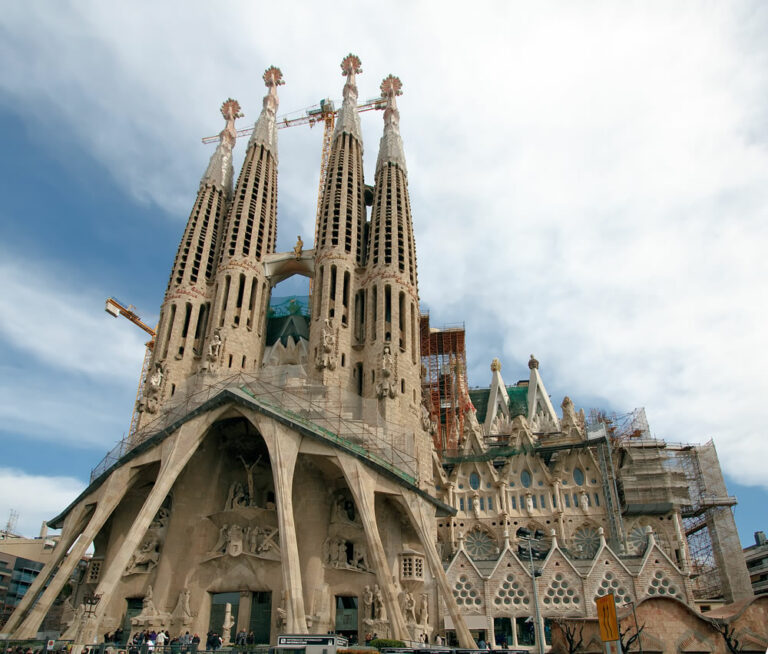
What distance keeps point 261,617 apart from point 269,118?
3763cm

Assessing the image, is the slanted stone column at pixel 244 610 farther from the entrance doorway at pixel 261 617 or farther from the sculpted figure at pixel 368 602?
the sculpted figure at pixel 368 602

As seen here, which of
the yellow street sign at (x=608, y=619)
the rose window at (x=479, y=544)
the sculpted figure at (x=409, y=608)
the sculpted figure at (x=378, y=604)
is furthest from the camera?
the rose window at (x=479, y=544)

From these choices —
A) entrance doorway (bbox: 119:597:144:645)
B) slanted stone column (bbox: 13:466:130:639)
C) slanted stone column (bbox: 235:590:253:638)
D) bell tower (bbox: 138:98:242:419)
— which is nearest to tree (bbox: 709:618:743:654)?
slanted stone column (bbox: 235:590:253:638)

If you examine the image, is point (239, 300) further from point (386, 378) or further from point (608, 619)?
point (608, 619)

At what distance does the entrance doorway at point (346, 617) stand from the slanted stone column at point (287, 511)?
204 cm

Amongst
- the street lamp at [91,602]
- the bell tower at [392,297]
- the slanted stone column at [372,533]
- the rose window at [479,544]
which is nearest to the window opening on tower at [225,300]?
the bell tower at [392,297]

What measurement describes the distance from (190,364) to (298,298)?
43.8 feet

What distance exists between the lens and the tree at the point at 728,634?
16.2 m

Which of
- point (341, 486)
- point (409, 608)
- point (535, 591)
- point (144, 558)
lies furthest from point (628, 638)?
point (144, 558)

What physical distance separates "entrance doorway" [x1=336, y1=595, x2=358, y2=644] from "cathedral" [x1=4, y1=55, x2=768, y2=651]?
0.36ft

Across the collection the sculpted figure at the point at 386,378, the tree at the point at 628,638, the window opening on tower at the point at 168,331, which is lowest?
the tree at the point at 628,638

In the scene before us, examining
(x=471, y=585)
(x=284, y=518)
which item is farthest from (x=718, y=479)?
(x=284, y=518)

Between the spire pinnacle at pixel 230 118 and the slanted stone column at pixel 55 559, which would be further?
the spire pinnacle at pixel 230 118

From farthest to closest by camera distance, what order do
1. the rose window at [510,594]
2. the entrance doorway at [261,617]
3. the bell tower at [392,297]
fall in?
the bell tower at [392,297], the rose window at [510,594], the entrance doorway at [261,617]
